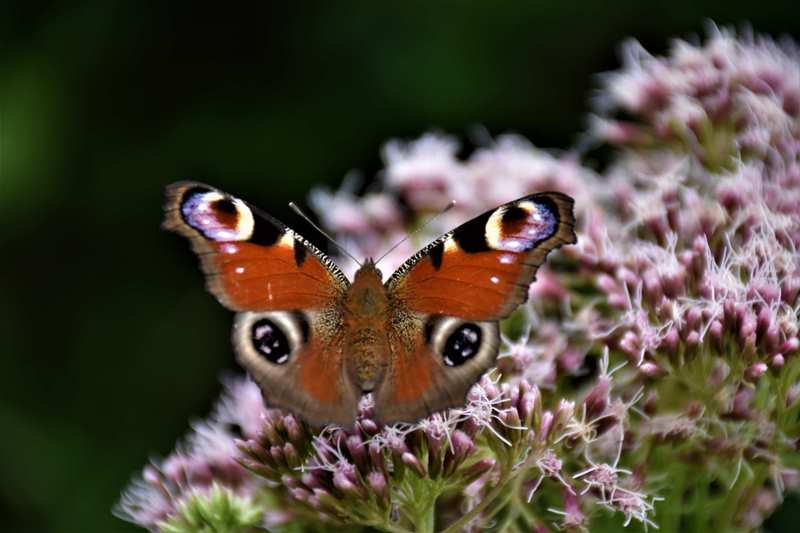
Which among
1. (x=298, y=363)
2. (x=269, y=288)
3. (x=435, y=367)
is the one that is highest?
(x=269, y=288)

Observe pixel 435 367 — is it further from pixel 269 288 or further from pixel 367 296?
pixel 269 288

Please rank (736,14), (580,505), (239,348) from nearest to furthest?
(239,348) → (580,505) → (736,14)

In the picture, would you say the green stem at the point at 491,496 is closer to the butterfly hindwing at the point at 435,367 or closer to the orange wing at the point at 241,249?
the butterfly hindwing at the point at 435,367

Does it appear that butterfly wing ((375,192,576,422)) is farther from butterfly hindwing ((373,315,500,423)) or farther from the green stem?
the green stem

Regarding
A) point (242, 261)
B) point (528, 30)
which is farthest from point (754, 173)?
point (528, 30)

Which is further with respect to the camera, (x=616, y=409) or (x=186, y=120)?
(x=186, y=120)

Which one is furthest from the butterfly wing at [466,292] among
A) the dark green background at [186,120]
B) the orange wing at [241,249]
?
the dark green background at [186,120]

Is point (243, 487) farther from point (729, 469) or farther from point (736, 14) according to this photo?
point (736, 14)

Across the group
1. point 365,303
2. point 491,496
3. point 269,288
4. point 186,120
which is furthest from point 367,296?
point 186,120
